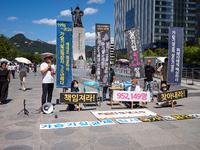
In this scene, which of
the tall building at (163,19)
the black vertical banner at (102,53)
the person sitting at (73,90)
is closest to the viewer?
the person sitting at (73,90)

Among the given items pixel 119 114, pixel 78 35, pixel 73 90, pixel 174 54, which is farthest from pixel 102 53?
pixel 78 35

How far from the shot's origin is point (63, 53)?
26.7ft

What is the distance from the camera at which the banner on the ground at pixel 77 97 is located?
7405mm

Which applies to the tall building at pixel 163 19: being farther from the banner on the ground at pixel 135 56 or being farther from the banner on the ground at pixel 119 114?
the banner on the ground at pixel 119 114

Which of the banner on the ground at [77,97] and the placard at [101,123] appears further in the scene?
the banner on the ground at [77,97]

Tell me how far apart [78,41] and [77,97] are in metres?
39.9

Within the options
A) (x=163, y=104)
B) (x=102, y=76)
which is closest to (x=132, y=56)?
(x=102, y=76)

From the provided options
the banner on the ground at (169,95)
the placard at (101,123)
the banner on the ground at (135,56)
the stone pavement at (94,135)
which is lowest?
the stone pavement at (94,135)

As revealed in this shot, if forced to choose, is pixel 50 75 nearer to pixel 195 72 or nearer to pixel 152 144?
pixel 152 144

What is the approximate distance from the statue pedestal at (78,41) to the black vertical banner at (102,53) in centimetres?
3767

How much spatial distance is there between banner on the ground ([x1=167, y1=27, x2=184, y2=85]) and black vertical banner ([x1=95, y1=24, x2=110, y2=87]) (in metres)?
2.86

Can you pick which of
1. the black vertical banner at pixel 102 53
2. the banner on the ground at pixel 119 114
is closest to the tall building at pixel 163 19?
the black vertical banner at pixel 102 53

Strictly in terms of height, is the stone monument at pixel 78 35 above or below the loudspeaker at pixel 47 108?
above

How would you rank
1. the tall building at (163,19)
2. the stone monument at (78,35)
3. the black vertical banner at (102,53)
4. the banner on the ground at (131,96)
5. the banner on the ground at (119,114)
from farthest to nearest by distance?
the tall building at (163,19), the stone monument at (78,35), the black vertical banner at (102,53), the banner on the ground at (131,96), the banner on the ground at (119,114)
